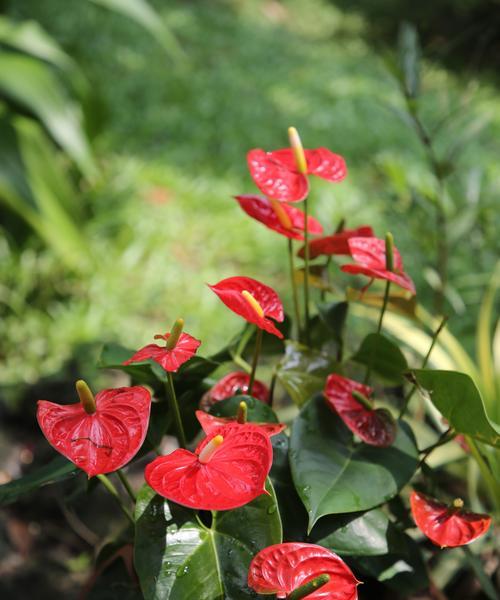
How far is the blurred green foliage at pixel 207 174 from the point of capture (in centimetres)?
183

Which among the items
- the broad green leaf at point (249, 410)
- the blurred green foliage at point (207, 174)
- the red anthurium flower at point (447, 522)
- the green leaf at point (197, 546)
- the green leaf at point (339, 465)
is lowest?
the blurred green foliage at point (207, 174)

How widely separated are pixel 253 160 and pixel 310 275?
0.20 m

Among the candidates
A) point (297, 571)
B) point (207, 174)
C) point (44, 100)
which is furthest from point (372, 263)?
point (207, 174)

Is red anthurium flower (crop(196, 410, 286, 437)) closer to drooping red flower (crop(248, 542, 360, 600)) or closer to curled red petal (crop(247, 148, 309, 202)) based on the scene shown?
drooping red flower (crop(248, 542, 360, 600))

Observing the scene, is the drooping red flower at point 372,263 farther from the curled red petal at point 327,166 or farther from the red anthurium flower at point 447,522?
the red anthurium flower at point 447,522

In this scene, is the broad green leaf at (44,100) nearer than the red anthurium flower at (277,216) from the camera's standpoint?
No

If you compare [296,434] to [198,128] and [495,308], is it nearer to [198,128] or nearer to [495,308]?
[495,308]

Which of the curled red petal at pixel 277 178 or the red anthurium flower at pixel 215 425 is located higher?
the curled red petal at pixel 277 178

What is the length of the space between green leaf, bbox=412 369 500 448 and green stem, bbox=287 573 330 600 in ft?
0.66

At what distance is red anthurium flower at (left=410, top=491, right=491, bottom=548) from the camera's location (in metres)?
0.65

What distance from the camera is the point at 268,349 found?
0.91 m

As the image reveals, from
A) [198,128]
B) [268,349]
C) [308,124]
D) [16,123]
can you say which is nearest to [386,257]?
[268,349]

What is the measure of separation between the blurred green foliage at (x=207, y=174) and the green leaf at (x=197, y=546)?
2.87 ft

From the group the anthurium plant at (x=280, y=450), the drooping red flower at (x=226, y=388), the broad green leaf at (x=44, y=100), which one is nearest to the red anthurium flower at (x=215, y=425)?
the anthurium plant at (x=280, y=450)
